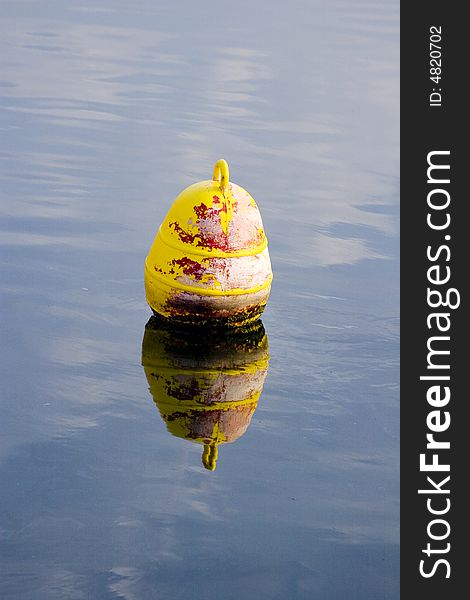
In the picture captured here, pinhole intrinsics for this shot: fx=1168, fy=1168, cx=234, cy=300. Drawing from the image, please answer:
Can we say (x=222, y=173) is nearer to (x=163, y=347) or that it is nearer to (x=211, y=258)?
(x=211, y=258)

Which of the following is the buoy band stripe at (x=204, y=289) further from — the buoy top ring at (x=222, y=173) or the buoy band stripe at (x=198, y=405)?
the buoy band stripe at (x=198, y=405)

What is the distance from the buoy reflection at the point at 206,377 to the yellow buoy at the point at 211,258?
16cm

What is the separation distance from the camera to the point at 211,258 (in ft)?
24.2

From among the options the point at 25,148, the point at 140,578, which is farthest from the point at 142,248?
the point at 140,578

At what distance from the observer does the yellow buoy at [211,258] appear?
24.2 ft

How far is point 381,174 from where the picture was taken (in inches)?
469

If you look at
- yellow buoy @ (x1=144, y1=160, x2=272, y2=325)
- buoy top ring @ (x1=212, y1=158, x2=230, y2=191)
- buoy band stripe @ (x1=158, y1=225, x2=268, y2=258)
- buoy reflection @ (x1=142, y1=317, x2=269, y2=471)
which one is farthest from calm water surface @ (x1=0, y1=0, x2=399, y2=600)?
buoy top ring @ (x1=212, y1=158, x2=230, y2=191)

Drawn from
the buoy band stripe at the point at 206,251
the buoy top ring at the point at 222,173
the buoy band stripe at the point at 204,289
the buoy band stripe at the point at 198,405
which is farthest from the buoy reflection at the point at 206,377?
the buoy top ring at the point at 222,173

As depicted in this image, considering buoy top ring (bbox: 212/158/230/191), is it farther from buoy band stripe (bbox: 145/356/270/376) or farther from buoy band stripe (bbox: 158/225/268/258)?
buoy band stripe (bbox: 145/356/270/376)

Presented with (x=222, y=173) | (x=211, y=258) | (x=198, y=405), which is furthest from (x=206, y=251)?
(x=198, y=405)

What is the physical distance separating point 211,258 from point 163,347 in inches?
25.6

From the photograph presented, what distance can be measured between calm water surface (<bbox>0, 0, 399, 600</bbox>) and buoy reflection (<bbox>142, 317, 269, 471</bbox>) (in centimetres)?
7

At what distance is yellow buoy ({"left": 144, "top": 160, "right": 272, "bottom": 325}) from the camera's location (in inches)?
291

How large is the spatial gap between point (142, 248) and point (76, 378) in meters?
2.38
